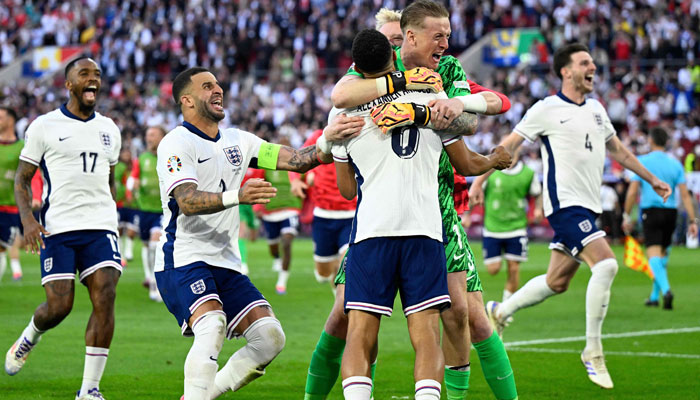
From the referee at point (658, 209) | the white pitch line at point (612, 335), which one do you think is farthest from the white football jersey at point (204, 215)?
the referee at point (658, 209)

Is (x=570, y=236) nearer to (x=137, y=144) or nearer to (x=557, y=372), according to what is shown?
(x=557, y=372)

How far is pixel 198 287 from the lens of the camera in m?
6.68

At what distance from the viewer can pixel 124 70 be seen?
150 feet

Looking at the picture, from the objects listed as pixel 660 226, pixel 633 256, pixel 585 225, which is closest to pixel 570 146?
pixel 585 225

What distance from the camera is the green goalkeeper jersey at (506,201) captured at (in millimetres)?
15133

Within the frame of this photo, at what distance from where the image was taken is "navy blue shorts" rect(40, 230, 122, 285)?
8227mm

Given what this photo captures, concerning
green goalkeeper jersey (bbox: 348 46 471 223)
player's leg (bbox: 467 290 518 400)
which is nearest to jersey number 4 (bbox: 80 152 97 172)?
green goalkeeper jersey (bbox: 348 46 471 223)

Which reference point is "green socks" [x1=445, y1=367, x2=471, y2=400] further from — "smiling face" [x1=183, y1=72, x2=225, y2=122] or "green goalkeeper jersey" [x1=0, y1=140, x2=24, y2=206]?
"green goalkeeper jersey" [x1=0, y1=140, x2=24, y2=206]

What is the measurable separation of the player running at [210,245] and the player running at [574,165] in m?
2.85

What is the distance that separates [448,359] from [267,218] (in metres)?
11.4

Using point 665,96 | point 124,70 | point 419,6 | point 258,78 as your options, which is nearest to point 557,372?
point 419,6

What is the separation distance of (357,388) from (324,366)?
115 cm

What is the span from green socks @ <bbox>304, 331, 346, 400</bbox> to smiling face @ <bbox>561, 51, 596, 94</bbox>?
421 cm

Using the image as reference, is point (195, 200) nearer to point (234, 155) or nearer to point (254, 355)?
point (234, 155)
